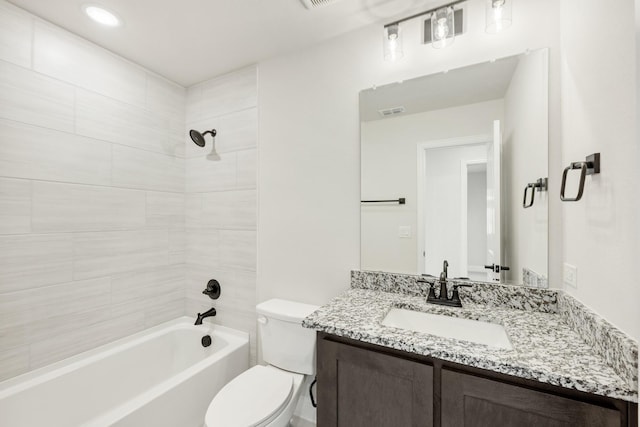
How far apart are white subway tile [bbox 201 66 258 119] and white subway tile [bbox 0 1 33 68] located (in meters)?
1.00

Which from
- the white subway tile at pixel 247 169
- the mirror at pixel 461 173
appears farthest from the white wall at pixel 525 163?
the white subway tile at pixel 247 169

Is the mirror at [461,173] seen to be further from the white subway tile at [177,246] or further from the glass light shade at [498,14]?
the white subway tile at [177,246]

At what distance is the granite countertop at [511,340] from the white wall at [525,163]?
0.26 m

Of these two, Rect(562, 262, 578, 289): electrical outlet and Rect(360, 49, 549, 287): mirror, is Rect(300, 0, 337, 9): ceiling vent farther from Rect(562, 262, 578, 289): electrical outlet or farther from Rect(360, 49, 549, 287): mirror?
Rect(562, 262, 578, 289): electrical outlet

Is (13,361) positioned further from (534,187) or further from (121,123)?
(534,187)

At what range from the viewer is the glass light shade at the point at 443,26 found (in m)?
1.38

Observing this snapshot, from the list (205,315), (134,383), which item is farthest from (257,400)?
(134,383)

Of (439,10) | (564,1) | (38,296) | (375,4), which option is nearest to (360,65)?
(375,4)

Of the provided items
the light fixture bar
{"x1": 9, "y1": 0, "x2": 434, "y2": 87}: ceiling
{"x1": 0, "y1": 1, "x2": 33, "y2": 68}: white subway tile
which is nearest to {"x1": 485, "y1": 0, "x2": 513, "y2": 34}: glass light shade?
the light fixture bar

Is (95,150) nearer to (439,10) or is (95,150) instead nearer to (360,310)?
(360,310)

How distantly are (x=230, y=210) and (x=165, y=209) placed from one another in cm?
56

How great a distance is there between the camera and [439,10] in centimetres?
139

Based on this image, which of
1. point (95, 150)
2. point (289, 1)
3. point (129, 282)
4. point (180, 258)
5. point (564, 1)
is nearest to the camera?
point (564, 1)

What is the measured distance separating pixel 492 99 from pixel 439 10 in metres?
0.52
